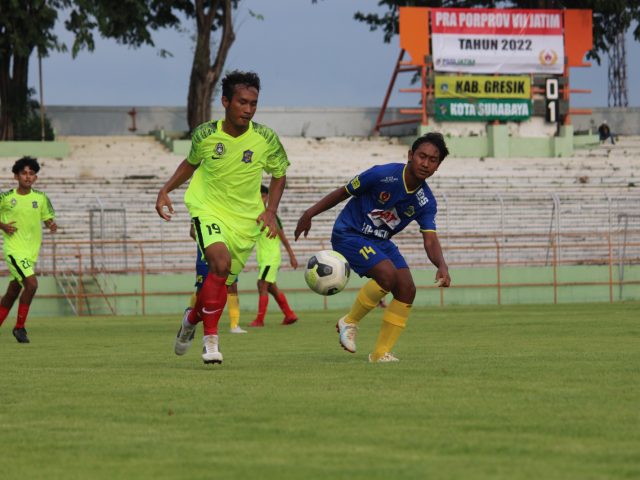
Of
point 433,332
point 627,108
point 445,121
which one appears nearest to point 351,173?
point 445,121

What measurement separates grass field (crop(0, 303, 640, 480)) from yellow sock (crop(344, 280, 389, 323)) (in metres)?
0.38

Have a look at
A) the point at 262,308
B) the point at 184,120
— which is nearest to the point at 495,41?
the point at 184,120

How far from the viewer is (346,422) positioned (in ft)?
21.3

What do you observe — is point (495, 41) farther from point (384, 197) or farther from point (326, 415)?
point (326, 415)

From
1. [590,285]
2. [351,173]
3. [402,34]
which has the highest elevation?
[402,34]

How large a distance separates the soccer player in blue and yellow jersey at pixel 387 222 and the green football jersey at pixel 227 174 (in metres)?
0.47

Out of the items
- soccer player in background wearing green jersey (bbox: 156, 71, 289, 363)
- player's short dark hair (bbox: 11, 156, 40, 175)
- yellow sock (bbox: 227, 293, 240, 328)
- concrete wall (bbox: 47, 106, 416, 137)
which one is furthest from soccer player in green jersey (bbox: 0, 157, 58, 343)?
concrete wall (bbox: 47, 106, 416, 137)

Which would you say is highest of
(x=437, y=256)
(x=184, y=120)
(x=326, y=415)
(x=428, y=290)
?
(x=184, y=120)

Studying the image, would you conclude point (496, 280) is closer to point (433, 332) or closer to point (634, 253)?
point (634, 253)

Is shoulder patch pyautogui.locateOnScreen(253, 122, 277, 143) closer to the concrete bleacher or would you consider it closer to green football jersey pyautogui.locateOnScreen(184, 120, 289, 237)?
green football jersey pyautogui.locateOnScreen(184, 120, 289, 237)

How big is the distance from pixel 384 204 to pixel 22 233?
24.5 feet

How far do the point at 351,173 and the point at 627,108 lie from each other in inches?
760

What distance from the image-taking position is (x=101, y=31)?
43.2 meters

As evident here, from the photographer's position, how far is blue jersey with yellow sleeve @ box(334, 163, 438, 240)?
10453 millimetres
